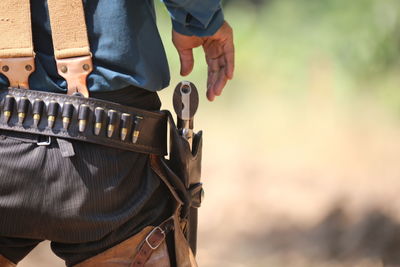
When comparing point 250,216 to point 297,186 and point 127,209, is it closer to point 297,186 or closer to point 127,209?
point 297,186

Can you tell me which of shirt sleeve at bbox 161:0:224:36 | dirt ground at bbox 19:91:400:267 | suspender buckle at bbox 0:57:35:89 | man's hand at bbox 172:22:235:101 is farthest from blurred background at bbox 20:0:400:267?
suspender buckle at bbox 0:57:35:89

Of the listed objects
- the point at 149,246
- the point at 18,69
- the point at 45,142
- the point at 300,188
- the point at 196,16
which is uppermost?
the point at 196,16

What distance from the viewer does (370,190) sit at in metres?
4.52

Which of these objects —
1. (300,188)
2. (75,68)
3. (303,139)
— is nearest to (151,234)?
(75,68)

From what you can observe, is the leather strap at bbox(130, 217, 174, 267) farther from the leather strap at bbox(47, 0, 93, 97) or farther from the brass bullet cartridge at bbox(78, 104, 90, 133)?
the leather strap at bbox(47, 0, 93, 97)

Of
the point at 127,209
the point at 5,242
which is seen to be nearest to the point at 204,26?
the point at 127,209

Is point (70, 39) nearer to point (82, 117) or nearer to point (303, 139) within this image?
point (82, 117)

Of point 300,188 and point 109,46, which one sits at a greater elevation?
point 109,46

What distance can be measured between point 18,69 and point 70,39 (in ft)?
0.46

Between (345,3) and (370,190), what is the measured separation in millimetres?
1439

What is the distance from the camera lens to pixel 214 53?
2.08m

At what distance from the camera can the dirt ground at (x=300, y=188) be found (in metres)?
4.28

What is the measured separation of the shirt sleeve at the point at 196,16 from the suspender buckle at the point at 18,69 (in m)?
0.37

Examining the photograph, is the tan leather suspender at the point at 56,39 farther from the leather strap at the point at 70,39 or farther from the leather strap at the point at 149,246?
the leather strap at the point at 149,246
